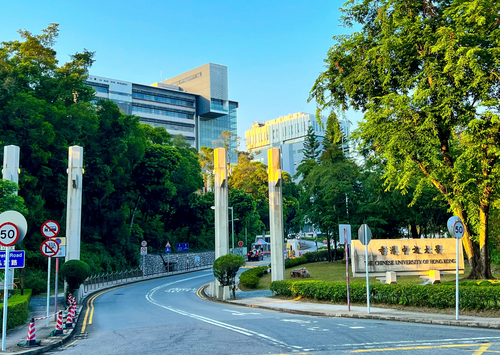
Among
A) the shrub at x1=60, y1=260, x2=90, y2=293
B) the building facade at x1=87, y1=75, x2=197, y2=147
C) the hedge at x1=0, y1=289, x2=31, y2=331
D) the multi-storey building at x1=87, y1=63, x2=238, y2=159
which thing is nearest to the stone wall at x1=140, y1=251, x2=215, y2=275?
the shrub at x1=60, y1=260, x2=90, y2=293

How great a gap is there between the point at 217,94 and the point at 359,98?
113m

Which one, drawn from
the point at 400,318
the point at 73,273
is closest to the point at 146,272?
the point at 73,273

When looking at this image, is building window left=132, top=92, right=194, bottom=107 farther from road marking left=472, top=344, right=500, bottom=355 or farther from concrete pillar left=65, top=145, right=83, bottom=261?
road marking left=472, top=344, right=500, bottom=355

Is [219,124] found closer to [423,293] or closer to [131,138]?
[131,138]

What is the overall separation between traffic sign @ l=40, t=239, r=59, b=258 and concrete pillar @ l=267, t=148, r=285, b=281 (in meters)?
13.7

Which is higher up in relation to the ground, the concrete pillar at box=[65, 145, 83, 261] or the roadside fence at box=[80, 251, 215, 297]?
the concrete pillar at box=[65, 145, 83, 261]

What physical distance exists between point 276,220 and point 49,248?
46.4 feet

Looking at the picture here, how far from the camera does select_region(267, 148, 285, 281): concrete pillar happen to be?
85.3 ft

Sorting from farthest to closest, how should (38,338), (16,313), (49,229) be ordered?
(16,313), (49,229), (38,338)

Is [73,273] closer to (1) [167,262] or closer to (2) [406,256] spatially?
(2) [406,256]

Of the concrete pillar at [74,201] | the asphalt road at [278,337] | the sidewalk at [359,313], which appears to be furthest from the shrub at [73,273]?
the asphalt road at [278,337]

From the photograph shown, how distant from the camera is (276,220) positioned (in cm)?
2633

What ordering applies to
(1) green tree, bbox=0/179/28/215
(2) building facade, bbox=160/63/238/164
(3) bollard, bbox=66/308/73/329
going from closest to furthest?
(3) bollard, bbox=66/308/73/329 < (1) green tree, bbox=0/179/28/215 < (2) building facade, bbox=160/63/238/164

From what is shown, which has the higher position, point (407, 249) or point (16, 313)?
point (407, 249)
